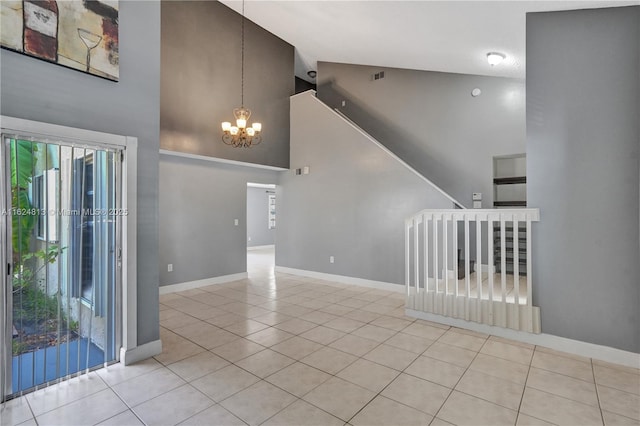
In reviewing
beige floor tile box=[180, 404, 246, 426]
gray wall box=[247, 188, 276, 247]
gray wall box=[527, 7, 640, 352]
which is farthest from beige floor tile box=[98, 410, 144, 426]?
gray wall box=[247, 188, 276, 247]

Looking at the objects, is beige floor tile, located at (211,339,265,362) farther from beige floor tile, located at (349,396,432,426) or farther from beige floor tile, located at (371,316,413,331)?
beige floor tile, located at (371,316,413,331)

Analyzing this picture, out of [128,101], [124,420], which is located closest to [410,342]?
[124,420]

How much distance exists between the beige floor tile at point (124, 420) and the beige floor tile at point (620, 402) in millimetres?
3193

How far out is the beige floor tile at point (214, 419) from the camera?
1981 millimetres

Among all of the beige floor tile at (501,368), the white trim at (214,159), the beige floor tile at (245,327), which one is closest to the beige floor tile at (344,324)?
the beige floor tile at (245,327)

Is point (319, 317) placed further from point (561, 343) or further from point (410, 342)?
point (561, 343)

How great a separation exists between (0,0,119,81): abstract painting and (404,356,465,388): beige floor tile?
364 cm

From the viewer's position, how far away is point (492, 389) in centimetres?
237

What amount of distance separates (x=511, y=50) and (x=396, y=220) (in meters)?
2.91

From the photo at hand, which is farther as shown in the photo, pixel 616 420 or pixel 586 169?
pixel 586 169

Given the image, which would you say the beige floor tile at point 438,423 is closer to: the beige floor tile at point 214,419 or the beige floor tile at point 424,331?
the beige floor tile at point 214,419

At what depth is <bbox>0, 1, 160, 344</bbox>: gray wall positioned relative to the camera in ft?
7.29

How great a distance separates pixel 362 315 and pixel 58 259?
3.31 meters

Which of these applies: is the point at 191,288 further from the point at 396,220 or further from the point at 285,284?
the point at 396,220
